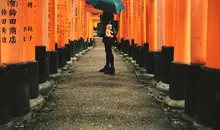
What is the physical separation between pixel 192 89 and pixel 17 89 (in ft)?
9.11

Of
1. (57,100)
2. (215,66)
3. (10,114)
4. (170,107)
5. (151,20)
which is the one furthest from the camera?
(151,20)

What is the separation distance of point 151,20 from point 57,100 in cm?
421

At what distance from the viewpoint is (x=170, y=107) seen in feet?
23.4

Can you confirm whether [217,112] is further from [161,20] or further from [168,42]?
[161,20]

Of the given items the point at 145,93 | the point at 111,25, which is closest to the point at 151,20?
the point at 111,25

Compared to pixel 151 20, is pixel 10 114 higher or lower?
lower

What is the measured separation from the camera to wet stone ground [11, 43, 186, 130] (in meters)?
5.86

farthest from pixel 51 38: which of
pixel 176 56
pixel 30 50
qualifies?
pixel 176 56

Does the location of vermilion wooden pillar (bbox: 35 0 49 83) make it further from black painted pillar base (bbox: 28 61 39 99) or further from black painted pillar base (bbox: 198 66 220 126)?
black painted pillar base (bbox: 198 66 220 126)

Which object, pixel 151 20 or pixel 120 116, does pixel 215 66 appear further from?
pixel 151 20

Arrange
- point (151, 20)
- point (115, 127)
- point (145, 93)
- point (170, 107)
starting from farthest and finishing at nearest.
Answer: point (151, 20)
point (145, 93)
point (170, 107)
point (115, 127)

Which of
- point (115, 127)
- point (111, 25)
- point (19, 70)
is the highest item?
point (111, 25)

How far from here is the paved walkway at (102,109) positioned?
19.2 feet

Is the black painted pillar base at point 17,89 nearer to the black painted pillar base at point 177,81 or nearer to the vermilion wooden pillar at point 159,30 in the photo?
the black painted pillar base at point 177,81
